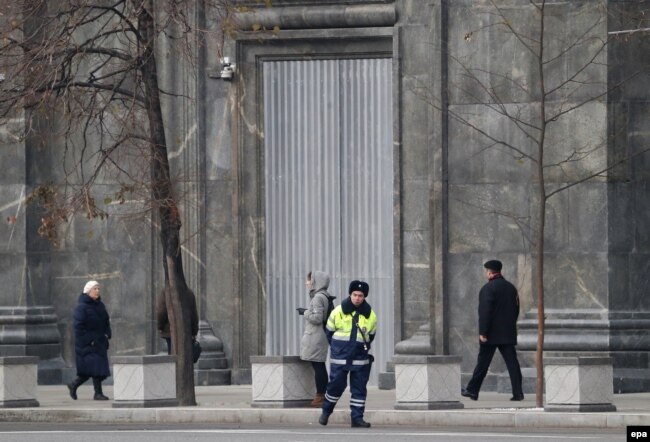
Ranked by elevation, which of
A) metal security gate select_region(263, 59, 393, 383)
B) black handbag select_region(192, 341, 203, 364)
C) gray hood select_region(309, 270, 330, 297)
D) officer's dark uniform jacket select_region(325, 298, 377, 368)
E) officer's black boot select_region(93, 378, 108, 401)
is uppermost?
metal security gate select_region(263, 59, 393, 383)

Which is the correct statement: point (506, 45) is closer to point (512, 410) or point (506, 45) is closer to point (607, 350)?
point (607, 350)

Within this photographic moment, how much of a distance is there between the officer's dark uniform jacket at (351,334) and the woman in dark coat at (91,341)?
205 inches

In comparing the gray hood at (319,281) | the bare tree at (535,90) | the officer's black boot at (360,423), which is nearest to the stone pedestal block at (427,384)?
the officer's black boot at (360,423)

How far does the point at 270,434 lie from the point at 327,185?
354 inches

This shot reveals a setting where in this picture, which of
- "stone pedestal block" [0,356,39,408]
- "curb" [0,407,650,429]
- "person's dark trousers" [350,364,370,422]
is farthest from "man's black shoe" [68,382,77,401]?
"person's dark trousers" [350,364,370,422]

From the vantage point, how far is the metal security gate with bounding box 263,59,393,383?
27203 millimetres

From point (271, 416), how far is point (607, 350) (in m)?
5.62

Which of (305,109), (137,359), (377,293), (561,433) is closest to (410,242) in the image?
(377,293)

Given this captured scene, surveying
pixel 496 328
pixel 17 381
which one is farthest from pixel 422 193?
pixel 17 381

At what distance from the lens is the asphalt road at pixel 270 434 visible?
18.1 metres

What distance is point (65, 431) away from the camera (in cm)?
2011

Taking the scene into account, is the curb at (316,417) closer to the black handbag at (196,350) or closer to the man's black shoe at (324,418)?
the man's black shoe at (324,418)

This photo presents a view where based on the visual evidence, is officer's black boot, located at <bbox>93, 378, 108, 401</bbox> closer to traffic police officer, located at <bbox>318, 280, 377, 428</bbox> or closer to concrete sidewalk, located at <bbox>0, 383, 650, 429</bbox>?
concrete sidewalk, located at <bbox>0, 383, 650, 429</bbox>

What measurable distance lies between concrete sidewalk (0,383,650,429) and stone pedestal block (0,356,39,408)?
11.0 inches
